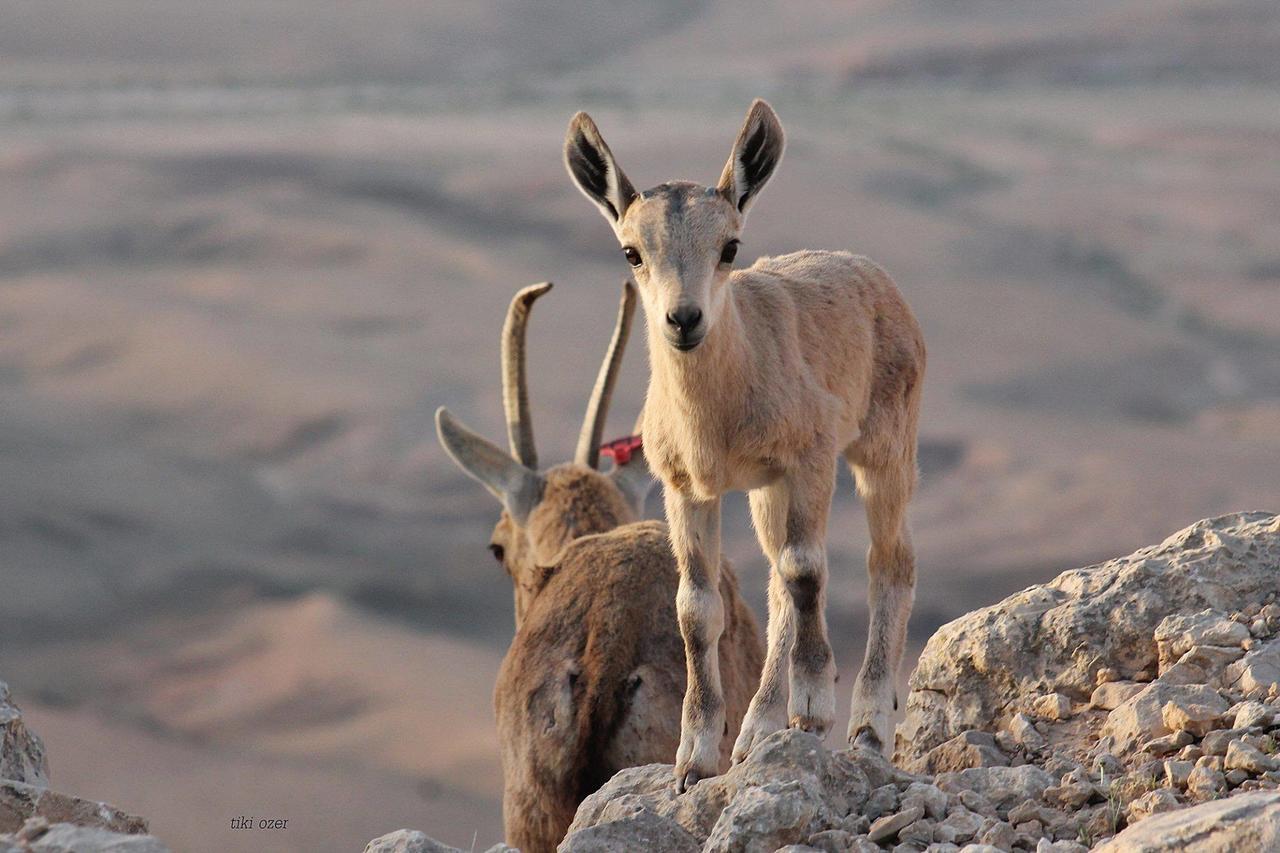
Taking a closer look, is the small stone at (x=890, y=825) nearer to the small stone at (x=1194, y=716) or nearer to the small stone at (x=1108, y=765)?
the small stone at (x=1108, y=765)

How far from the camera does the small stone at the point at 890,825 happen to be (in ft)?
21.3

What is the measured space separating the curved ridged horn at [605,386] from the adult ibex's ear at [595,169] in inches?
210

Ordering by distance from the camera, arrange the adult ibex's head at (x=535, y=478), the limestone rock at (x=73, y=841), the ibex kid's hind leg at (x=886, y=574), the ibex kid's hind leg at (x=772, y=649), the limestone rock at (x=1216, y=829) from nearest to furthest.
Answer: the limestone rock at (x=1216, y=829) < the limestone rock at (x=73, y=841) < the ibex kid's hind leg at (x=772, y=649) < the ibex kid's hind leg at (x=886, y=574) < the adult ibex's head at (x=535, y=478)

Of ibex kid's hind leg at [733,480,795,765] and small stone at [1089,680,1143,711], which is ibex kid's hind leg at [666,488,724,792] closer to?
ibex kid's hind leg at [733,480,795,765]

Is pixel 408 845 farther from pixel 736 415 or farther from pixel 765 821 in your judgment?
pixel 736 415

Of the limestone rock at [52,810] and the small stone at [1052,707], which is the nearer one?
the limestone rock at [52,810]

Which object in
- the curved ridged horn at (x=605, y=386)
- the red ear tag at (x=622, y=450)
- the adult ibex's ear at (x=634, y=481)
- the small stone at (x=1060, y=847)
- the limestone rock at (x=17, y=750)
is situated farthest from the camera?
the curved ridged horn at (x=605, y=386)

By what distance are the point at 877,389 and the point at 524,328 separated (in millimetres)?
5346

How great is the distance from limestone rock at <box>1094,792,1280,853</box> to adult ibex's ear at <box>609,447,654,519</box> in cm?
760

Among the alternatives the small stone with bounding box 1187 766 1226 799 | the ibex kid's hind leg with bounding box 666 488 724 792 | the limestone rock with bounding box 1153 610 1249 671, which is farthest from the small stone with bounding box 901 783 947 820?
the limestone rock with bounding box 1153 610 1249 671

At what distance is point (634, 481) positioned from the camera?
1316 cm

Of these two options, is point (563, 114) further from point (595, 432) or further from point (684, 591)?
point (684, 591)

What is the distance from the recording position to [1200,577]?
763 cm

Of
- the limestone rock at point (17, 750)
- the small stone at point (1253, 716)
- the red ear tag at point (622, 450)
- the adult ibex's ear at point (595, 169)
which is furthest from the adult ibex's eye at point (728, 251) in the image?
the red ear tag at point (622, 450)
